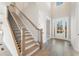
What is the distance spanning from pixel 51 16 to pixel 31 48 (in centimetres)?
57

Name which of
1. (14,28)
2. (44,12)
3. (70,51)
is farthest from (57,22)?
(14,28)

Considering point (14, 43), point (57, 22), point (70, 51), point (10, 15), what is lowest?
point (70, 51)

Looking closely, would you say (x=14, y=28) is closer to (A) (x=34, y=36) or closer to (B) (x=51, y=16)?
(A) (x=34, y=36)

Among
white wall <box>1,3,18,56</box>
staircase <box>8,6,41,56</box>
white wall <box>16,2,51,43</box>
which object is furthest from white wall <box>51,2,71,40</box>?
white wall <box>1,3,18,56</box>

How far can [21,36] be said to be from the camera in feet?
5.48

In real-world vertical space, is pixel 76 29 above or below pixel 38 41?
above

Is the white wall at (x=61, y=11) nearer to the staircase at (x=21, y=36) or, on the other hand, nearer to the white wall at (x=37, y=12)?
the white wall at (x=37, y=12)

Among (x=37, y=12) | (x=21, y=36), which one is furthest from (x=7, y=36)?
(x=37, y=12)

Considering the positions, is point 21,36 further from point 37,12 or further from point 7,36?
point 37,12

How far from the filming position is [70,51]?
178 centimetres

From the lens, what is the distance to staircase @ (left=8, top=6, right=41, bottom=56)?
1.67 metres

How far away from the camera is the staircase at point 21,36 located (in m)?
1.67

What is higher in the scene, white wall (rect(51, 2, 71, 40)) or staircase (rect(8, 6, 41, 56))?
white wall (rect(51, 2, 71, 40))

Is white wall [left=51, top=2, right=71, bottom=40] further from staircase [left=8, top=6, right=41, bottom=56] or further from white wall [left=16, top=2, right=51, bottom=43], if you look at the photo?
staircase [left=8, top=6, right=41, bottom=56]
